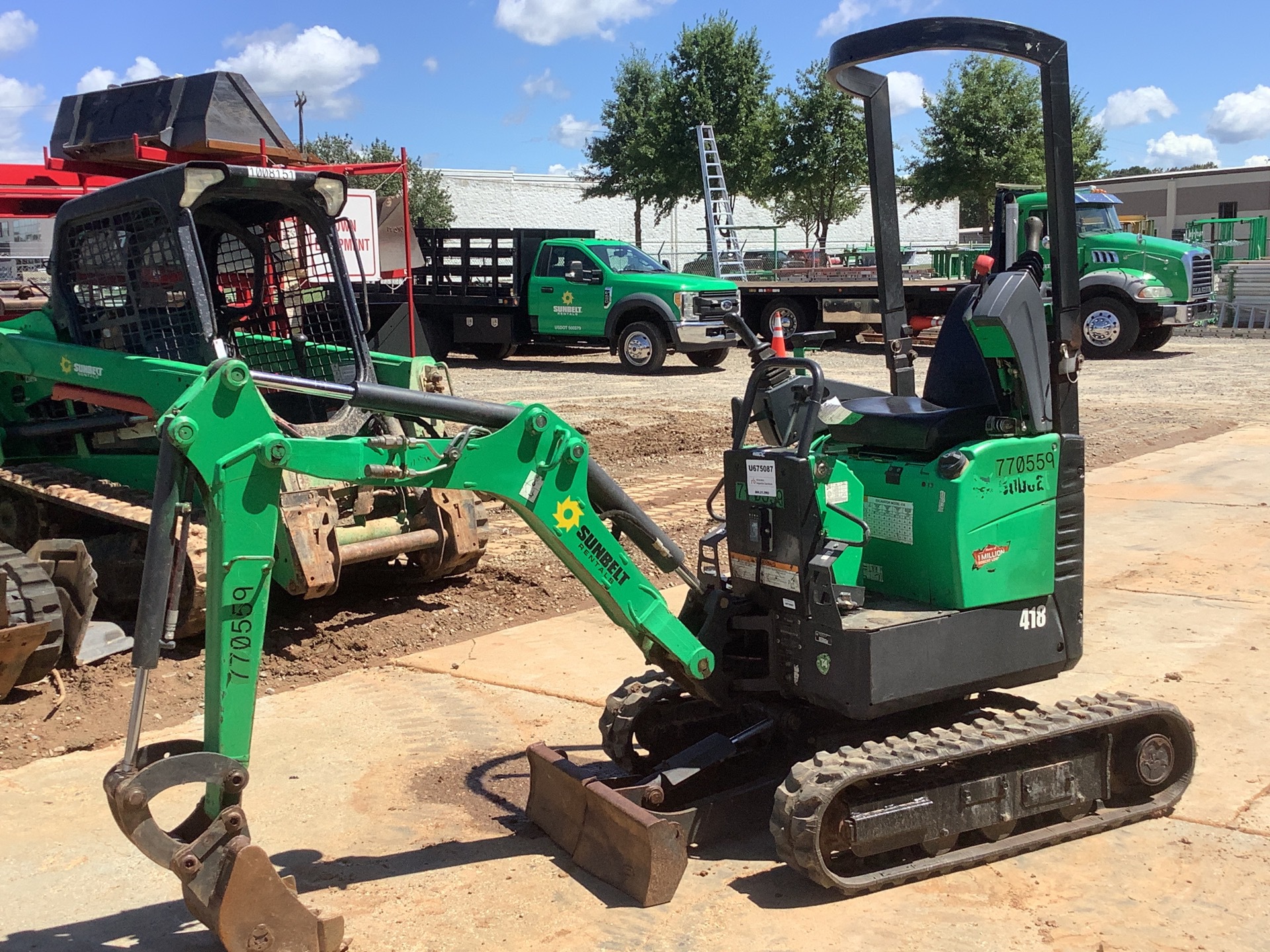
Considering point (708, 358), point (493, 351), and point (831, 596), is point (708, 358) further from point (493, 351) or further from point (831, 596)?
point (831, 596)

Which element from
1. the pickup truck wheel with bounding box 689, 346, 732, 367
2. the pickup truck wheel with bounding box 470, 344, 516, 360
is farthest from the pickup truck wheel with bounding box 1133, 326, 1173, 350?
the pickup truck wheel with bounding box 470, 344, 516, 360

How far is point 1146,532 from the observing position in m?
9.66

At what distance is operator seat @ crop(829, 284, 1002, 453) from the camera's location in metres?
4.64

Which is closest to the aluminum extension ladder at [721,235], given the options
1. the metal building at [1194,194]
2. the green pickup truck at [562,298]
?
the green pickup truck at [562,298]

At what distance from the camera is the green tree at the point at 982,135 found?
39.9 metres

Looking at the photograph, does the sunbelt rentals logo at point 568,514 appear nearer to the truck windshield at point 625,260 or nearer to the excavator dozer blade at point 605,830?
the excavator dozer blade at point 605,830

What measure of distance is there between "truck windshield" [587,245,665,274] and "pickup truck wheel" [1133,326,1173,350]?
8840 mm

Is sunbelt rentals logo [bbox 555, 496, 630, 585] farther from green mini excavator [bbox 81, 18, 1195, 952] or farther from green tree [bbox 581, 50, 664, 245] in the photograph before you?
green tree [bbox 581, 50, 664, 245]

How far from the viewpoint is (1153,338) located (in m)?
23.1

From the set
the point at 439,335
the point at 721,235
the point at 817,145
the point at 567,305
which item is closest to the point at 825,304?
the point at 567,305

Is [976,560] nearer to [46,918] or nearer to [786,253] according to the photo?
[46,918]

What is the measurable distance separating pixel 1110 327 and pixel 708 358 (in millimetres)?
7321

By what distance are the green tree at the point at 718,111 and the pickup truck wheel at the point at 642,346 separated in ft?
70.4

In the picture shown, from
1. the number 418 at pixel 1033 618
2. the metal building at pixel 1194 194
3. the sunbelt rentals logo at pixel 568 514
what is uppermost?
the metal building at pixel 1194 194
